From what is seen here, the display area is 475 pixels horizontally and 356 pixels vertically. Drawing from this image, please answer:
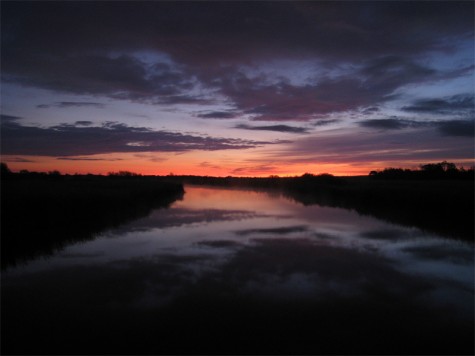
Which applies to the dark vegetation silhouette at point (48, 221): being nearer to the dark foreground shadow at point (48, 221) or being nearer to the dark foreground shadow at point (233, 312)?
the dark foreground shadow at point (48, 221)

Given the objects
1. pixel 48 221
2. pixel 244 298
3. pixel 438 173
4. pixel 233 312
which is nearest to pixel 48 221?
pixel 48 221

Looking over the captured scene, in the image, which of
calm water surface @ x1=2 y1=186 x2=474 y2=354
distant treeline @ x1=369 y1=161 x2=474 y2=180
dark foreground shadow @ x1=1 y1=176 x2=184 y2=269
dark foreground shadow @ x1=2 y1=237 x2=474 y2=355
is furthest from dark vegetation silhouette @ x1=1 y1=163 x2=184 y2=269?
distant treeline @ x1=369 y1=161 x2=474 y2=180

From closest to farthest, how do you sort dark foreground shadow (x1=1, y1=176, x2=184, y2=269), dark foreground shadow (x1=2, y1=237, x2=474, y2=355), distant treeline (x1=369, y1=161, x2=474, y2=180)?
dark foreground shadow (x1=2, y1=237, x2=474, y2=355) < dark foreground shadow (x1=1, y1=176, x2=184, y2=269) < distant treeline (x1=369, y1=161, x2=474, y2=180)

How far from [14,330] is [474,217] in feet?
74.1

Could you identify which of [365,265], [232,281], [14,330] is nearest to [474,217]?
[365,265]

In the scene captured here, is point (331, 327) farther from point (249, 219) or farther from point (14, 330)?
point (249, 219)

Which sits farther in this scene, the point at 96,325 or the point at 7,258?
the point at 7,258

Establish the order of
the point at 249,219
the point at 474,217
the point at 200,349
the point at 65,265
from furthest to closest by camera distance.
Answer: the point at 249,219, the point at 474,217, the point at 65,265, the point at 200,349

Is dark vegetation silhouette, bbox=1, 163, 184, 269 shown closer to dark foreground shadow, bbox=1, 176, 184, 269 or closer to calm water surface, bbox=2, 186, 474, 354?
dark foreground shadow, bbox=1, 176, 184, 269

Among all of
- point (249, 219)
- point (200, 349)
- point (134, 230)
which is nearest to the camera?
point (200, 349)

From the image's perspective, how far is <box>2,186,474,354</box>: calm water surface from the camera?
6.10 m

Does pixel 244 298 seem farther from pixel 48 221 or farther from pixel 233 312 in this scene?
pixel 48 221

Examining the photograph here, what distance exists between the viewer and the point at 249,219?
23094 mm

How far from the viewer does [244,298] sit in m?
8.05
